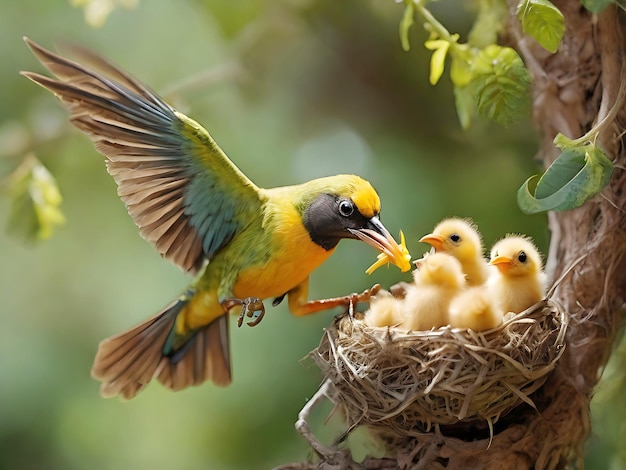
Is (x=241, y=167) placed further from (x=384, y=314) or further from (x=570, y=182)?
(x=570, y=182)

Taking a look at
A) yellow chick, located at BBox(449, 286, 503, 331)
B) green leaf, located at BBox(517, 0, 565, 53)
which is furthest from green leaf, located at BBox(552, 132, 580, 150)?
yellow chick, located at BBox(449, 286, 503, 331)

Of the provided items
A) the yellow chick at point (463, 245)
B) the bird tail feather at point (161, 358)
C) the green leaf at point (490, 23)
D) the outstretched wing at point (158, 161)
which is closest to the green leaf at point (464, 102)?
the green leaf at point (490, 23)

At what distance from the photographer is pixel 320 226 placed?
4.70ft

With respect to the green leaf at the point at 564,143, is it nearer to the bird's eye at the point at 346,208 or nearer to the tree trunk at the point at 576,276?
the tree trunk at the point at 576,276

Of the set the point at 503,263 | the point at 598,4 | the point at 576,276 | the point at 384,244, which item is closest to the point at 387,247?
the point at 384,244

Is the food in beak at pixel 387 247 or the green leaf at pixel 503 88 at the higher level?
the green leaf at pixel 503 88

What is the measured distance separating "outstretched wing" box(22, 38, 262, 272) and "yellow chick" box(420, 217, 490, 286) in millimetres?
342

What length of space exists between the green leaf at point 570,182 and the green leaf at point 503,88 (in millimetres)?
176

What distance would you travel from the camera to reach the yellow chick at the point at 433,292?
1.41 metres

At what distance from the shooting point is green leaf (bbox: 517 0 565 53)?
1.12 m

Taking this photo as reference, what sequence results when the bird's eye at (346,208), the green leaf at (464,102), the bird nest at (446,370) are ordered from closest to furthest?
the bird nest at (446,370)
the bird's eye at (346,208)
the green leaf at (464,102)

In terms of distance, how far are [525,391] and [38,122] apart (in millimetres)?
1768

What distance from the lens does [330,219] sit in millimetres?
1423

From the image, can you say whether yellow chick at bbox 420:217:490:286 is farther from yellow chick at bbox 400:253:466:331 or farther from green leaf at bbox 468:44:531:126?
green leaf at bbox 468:44:531:126
